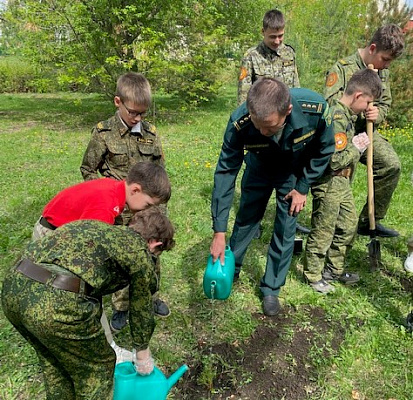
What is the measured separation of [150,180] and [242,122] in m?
0.83

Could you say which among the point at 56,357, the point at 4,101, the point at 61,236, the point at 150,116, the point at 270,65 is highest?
the point at 270,65

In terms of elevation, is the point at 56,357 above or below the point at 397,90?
below

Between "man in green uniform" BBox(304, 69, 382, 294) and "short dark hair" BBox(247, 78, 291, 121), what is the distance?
0.96 metres

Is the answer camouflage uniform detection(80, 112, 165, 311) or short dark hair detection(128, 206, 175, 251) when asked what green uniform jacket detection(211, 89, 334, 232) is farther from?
short dark hair detection(128, 206, 175, 251)

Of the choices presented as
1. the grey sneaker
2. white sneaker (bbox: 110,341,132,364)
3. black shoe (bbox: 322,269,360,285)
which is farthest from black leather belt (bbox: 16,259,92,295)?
black shoe (bbox: 322,269,360,285)

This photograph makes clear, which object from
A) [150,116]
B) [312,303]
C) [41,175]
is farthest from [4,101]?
[312,303]

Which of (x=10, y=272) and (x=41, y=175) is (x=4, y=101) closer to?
(x=41, y=175)

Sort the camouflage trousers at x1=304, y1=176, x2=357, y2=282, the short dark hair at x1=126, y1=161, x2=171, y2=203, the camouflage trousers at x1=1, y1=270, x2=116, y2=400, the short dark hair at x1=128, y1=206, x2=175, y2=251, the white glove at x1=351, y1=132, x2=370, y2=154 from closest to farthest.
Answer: the camouflage trousers at x1=1, y1=270, x2=116, y2=400 → the short dark hair at x1=128, y1=206, x2=175, y2=251 → the short dark hair at x1=126, y1=161, x2=171, y2=203 → the camouflage trousers at x1=304, y1=176, x2=357, y2=282 → the white glove at x1=351, y1=132, x2=370, y2=154

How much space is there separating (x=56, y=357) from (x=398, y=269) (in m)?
3.23

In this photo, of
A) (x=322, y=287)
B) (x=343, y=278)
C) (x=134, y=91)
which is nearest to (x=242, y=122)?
(x=134, y=91)

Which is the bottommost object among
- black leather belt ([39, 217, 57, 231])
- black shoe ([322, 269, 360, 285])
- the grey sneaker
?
the grey sneaker

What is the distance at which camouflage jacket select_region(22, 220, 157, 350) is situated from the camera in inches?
63.2

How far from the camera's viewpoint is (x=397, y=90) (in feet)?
31.0

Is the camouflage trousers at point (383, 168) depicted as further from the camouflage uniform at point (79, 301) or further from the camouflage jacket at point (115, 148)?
the camouflage uniform at point (79, 301)
